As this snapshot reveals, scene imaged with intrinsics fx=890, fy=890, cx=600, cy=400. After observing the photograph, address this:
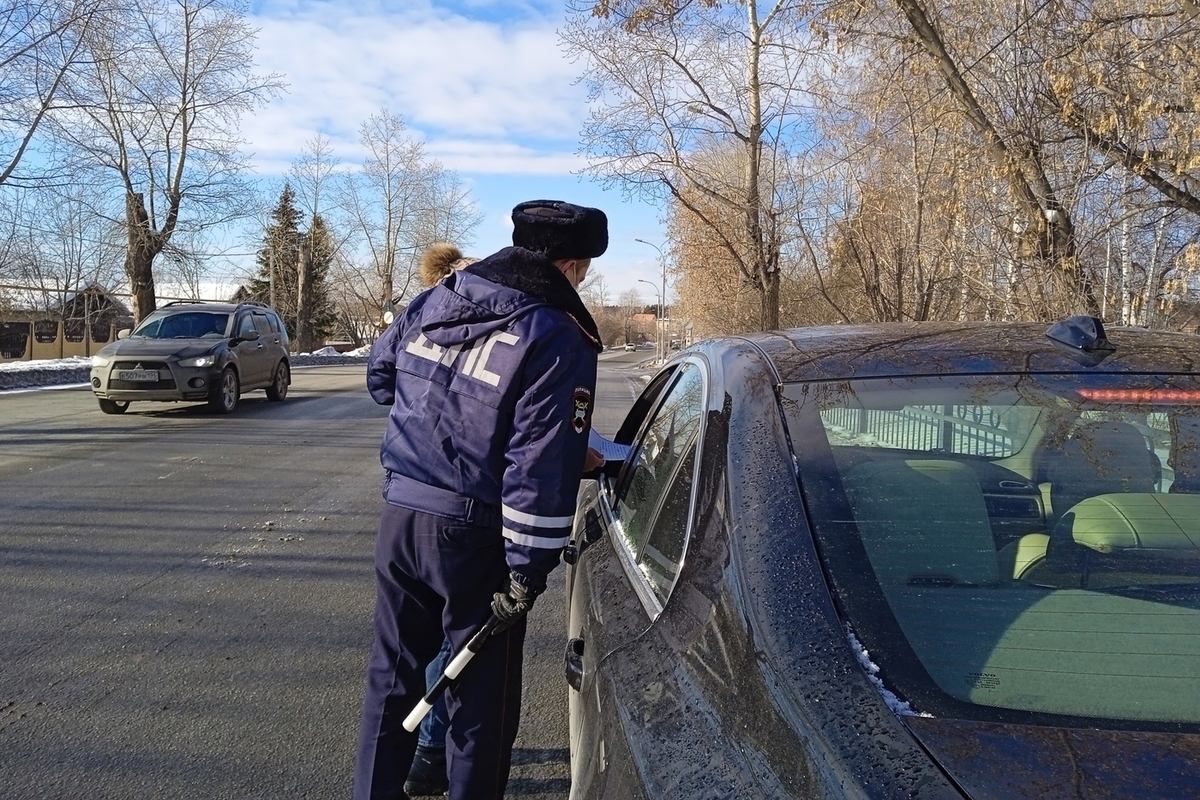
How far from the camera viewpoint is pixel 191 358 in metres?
12.7

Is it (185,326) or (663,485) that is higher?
(185,326)

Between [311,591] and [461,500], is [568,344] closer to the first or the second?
[461,500]

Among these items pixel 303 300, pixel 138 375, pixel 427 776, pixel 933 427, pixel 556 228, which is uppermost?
pixel 303 300

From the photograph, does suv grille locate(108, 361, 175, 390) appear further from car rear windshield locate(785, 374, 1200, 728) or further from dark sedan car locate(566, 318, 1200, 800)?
car rear windshield locate(785, 374, 1200, 728)

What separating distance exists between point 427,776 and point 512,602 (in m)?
1.12

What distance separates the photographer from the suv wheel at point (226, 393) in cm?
1322

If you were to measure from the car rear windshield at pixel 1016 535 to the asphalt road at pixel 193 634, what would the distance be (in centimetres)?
171

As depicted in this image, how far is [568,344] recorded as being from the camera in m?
2.23

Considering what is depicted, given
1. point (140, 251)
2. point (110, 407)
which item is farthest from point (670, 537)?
point (140, 251)

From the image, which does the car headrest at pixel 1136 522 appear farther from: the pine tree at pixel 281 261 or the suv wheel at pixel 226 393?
the pine tree at pixel 281 261

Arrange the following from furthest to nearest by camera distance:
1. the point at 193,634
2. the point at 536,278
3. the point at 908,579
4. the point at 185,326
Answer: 1. the point at 185,326
2. the point at 193,634
3. the point at 536,278
4. the point at 908,579

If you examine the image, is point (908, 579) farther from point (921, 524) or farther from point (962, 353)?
point (962, 353)

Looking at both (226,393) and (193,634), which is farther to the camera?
(226,393)

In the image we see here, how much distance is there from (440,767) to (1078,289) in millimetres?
7921
